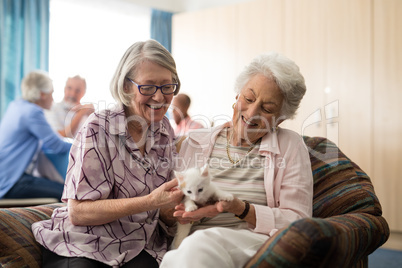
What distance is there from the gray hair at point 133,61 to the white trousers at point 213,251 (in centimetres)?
59

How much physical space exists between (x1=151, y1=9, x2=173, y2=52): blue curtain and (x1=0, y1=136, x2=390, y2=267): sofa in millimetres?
4176

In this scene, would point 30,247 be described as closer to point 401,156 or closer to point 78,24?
point 401,156

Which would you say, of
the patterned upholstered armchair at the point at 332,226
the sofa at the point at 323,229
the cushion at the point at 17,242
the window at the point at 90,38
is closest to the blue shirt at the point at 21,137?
the window at the point at 90,38

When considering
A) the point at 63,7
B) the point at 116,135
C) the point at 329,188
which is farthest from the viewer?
the point at 63,7

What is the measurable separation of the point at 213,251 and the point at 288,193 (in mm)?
456

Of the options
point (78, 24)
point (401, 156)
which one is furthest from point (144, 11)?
point (401, 156)

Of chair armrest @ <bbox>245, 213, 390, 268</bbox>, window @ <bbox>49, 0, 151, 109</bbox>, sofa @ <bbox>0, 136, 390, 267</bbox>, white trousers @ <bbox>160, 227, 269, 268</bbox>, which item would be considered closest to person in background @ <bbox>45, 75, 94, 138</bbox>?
window @ <bbox>49, 0, 151, 109</bbox>

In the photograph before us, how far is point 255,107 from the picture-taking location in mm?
1610

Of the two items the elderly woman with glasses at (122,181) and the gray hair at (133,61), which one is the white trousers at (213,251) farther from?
the gray hair at (133,61)

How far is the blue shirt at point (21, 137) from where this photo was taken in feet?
11.3

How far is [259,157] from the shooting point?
1628 millimetres

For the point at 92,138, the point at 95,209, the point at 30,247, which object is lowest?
the point at 30,247

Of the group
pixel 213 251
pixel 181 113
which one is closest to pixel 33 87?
pixel 181 113

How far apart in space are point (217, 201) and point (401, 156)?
277cm
